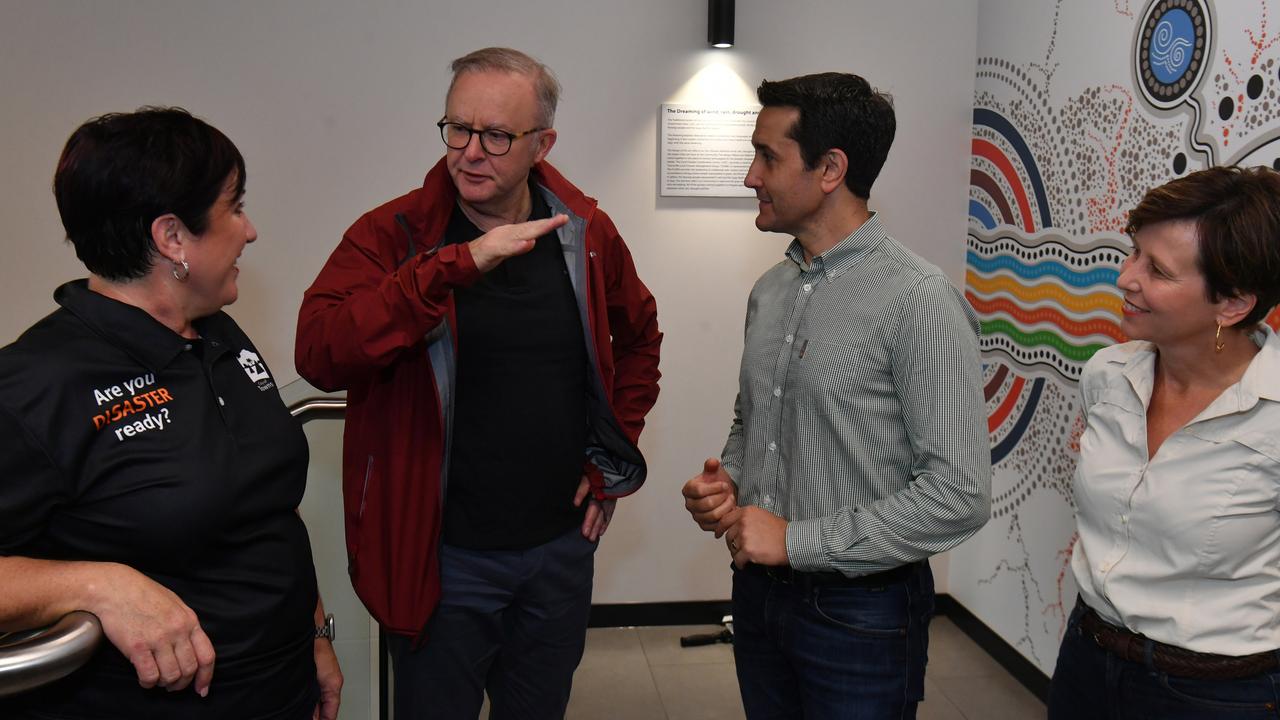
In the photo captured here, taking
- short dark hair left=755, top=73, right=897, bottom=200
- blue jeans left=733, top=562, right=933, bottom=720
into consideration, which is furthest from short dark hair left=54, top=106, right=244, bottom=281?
blue jeans left=733, top=562, right=933, bottom=720

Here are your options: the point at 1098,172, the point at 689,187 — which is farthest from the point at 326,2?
the point at 1098,172

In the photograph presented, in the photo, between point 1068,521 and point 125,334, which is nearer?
point 125,334

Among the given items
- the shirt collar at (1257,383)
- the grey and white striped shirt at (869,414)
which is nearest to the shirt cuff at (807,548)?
the grey and white striped shirt at (869,414)

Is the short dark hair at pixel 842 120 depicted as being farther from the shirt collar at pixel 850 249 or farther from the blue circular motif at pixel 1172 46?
the blue circular motif at pixel 1172 46

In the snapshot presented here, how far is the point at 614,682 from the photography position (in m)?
3.42

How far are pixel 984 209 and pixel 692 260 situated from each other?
1194 millimetres

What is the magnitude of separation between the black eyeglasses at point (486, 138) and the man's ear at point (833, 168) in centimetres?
60

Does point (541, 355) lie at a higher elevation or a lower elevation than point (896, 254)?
lower

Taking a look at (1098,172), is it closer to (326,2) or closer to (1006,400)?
(1006,400)

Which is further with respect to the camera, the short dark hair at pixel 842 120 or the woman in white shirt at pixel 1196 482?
the short dark hair at pixel 842 120

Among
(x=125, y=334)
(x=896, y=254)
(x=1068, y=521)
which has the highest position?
(x=896, y=254)

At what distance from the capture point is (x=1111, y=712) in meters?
1.65

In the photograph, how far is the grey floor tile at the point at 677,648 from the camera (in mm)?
3607

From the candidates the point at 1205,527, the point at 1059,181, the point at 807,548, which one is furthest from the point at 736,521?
the point at 1059,181
